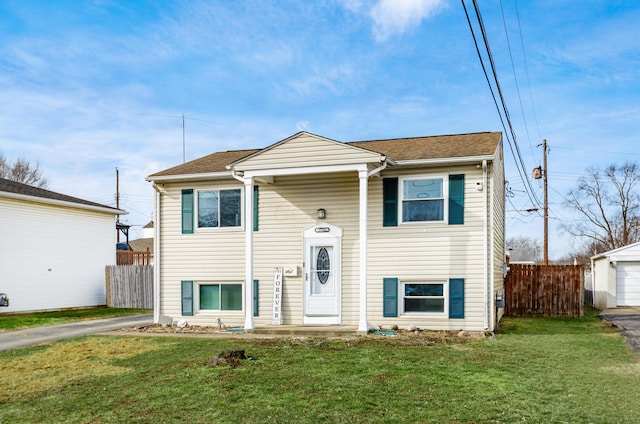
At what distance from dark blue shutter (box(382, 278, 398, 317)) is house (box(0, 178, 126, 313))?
42.0 ft

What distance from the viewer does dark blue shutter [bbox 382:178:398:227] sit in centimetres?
1268

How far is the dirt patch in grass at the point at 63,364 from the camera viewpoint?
7.57 meters

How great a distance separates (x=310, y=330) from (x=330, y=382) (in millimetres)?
4867

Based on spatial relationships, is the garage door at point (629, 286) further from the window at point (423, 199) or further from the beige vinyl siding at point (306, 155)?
the beige vinyl siding at point (306, 155)

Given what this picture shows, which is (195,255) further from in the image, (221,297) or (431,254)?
(431,254)

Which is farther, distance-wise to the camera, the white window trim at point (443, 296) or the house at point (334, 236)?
the white window trim at point (443, 296)

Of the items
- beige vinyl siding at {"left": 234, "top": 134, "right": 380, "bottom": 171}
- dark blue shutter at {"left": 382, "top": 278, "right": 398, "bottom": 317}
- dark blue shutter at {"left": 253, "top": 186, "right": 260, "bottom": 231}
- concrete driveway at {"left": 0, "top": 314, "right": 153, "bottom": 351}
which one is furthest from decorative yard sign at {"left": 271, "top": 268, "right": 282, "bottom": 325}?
concrete driveway at {"left": 0, "top": 314, "right": 153, "bottom": 351}

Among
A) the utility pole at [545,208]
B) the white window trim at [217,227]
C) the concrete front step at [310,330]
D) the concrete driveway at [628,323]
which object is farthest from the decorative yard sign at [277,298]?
the utility pole at [545,208]

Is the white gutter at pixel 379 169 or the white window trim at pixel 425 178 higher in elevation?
the white gutter at pixel 379 169

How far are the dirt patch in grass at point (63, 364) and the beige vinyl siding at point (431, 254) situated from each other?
5.32 m

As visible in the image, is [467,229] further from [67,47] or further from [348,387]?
[67,47]

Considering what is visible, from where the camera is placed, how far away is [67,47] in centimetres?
1535

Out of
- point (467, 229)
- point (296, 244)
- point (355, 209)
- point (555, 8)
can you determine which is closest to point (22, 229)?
point (296, 244)

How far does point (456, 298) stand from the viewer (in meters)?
12.1
